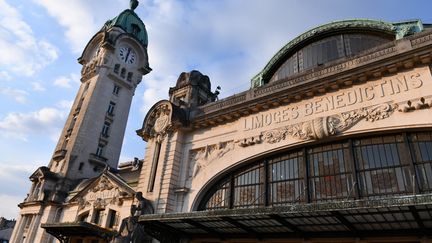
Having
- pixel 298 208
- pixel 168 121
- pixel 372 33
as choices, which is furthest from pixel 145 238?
pixel 372 33

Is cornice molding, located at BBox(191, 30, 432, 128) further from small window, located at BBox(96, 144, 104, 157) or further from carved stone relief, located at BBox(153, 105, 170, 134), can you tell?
small window, located at BBox(96, 144, 104, 157)

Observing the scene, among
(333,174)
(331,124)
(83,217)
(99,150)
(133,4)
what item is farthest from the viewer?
(133,4)

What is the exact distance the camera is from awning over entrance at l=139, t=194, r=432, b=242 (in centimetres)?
943

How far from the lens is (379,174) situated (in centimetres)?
1265

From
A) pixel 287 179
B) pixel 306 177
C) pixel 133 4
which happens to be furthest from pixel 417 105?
pixel 133 4

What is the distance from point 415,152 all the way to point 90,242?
66.5 ft

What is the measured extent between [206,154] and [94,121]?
967 inches

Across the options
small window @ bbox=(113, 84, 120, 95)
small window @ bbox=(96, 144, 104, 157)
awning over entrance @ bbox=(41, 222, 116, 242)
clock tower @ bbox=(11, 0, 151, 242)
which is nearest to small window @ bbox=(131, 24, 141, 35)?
clock tower @ bbox=(11, 0, 151, 242)

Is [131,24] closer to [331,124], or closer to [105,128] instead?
[105,128]

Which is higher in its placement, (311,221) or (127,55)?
(127,55)

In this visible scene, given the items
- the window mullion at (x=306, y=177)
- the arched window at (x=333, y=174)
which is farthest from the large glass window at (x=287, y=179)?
the window mullion at (x=306, y=177)

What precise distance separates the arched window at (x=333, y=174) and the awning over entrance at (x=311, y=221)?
1514 millimetres

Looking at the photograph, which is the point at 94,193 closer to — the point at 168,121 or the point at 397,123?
the point at 168,121

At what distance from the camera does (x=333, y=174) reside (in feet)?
45.2
